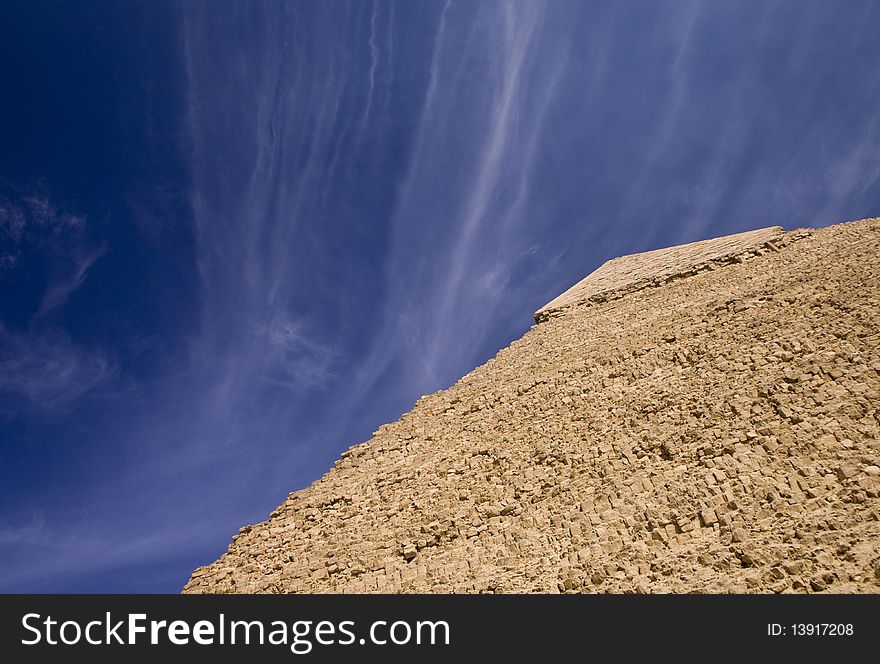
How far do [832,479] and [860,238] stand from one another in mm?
6898

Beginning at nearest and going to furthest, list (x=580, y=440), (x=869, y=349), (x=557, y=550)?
(x=557, y=550), (x=869, y=349), (x=580, y=440)

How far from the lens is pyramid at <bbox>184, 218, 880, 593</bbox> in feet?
15.8

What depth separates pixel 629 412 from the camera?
7480 millimetres

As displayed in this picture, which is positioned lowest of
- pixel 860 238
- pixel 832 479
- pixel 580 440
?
pixel 832 479

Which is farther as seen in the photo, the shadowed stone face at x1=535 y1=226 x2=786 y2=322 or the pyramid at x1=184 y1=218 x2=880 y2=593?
the shadowed stone face at x1=535 y1=226 x2=786 y2=322

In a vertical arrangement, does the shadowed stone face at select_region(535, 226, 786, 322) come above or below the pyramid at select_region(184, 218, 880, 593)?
above

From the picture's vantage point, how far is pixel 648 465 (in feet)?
20.7

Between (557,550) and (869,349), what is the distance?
179 inches

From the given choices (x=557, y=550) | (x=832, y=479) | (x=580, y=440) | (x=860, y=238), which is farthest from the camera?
(x=860, y=238)
